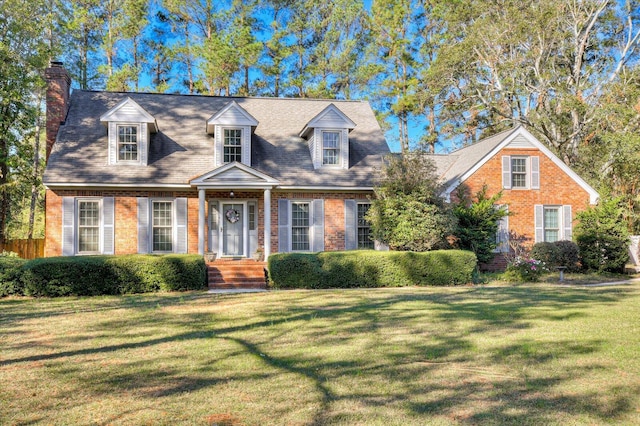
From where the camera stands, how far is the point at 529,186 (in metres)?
21.2

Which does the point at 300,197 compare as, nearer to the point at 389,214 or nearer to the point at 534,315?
the point at 389,214

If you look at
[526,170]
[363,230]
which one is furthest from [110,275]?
[526,170]

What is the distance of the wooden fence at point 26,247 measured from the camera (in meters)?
23.8

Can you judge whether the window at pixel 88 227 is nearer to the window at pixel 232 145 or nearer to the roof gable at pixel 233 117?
the window at pixel 232 145

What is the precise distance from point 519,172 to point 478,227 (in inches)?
155

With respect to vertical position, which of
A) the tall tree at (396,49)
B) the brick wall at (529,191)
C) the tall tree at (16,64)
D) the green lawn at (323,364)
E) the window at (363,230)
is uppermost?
the tall tree at (396,49)

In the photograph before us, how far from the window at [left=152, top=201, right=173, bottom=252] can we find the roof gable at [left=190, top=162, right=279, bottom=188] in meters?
1.84

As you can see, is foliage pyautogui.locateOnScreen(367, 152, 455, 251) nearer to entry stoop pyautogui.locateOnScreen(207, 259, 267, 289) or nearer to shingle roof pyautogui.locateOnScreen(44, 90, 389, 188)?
shingle roof pyautogui.locateOnScreen(44, 90, 389, 188)

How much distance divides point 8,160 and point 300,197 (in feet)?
39.7

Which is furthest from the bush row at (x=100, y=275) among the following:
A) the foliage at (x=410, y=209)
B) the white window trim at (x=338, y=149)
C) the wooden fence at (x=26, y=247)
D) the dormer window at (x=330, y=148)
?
the wooden fence at (x=26, y=247)

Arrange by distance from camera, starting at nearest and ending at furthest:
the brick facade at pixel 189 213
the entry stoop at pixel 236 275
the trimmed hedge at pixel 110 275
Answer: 1. the trimmed hedge at pixel 110 275
2. the entry stoop at pixel 236 275
3. the brick facade at pixel 189 213

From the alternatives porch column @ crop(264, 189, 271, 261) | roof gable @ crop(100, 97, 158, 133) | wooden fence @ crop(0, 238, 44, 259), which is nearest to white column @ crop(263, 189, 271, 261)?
porch column @ crop(264, 189, 271, 261)

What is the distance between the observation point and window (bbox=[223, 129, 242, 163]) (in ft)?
63.3

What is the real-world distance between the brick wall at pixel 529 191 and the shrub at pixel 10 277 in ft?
50.7
